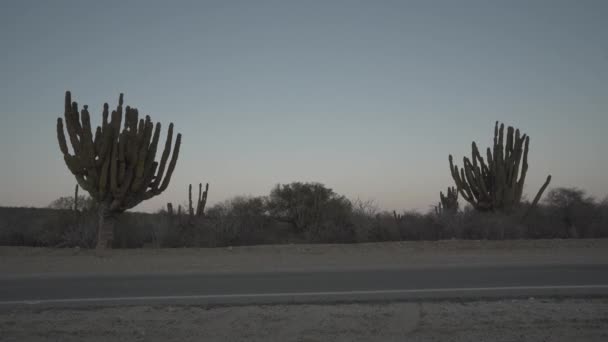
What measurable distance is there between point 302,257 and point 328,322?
7614 millimetres

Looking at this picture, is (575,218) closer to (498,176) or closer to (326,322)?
(498,176)

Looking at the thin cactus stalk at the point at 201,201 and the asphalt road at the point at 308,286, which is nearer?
the asphalt road at the point at 308,286

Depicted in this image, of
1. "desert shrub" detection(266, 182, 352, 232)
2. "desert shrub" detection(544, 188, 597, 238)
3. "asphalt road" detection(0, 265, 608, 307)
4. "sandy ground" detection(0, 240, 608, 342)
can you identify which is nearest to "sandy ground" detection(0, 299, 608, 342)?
"sandy ground" detection(0, 240, 608, 342)

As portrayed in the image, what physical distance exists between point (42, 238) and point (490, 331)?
1686 cm

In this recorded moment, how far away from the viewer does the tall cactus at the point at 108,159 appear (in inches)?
637

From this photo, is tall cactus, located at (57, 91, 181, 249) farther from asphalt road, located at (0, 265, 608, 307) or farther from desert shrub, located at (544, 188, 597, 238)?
desert shrub, located at (544, 188, 597, 238)

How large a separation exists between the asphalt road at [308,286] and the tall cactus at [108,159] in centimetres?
613

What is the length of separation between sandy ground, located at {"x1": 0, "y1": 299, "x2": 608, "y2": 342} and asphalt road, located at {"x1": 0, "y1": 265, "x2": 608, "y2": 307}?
1.85 ft

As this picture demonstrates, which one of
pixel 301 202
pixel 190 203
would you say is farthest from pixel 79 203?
pixel 301 202

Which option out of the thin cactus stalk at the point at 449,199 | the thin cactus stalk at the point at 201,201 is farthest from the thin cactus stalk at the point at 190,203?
the thin cactus stalk at the point at 449,199

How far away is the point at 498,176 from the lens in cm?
2155

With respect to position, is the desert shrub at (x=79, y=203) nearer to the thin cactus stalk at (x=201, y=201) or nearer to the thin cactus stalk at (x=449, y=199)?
the thin cactus stalk at (x=201, y=201)

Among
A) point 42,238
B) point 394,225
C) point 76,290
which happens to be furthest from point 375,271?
point 42,238

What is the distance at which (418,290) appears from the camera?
789cm
